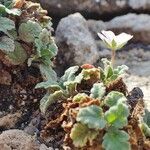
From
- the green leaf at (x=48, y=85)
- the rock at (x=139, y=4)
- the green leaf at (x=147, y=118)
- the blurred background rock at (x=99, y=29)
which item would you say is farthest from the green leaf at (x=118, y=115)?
the rock at (x=139, y=4)

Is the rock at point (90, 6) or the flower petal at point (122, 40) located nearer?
the flower petal at point (122, 40)

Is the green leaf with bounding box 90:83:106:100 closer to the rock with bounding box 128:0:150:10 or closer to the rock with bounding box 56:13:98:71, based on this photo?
the rock with bounding box 56:13:98:71

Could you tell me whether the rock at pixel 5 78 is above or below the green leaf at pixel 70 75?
below

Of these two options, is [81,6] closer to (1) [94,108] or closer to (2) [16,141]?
(2) [16,141]

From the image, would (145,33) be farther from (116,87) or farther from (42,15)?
(116,87)

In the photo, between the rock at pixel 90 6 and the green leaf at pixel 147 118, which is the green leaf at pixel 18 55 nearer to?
the green leaf at pixel 147 118

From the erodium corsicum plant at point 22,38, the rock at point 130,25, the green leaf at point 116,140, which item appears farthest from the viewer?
the rock at point 130,25

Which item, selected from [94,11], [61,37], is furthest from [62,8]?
[61,37]
